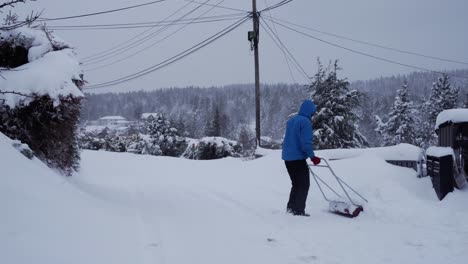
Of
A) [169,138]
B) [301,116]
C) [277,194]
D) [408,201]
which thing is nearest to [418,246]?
[408,201]

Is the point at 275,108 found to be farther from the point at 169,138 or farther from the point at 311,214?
the point at 311,214

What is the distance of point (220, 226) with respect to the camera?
5586 millimetres


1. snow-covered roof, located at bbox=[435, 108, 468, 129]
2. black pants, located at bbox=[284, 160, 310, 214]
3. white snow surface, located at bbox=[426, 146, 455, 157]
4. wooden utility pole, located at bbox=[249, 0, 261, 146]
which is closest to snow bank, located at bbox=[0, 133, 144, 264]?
black pants, located at bbox=[284, 160, 310, 214]

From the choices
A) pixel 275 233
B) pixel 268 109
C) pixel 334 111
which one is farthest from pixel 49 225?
pixel 268 109

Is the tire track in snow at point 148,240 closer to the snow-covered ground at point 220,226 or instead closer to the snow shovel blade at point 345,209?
the snow-covered ground at point 220,226

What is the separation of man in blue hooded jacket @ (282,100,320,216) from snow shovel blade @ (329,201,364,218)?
0.48 metres

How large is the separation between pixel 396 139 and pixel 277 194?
36285 millimetres

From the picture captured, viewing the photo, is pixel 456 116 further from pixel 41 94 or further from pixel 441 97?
pixel 441 97

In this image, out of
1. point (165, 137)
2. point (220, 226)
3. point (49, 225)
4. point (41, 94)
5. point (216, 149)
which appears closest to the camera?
point (49, 225)

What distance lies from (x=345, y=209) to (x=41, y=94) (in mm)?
5138

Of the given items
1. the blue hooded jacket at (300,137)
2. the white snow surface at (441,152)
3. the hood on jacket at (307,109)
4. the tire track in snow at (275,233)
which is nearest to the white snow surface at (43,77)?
the tire track in snow at (275,233)

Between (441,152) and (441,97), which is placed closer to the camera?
(441,152)

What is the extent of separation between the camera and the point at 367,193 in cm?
734

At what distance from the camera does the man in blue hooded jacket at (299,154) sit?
634cm
